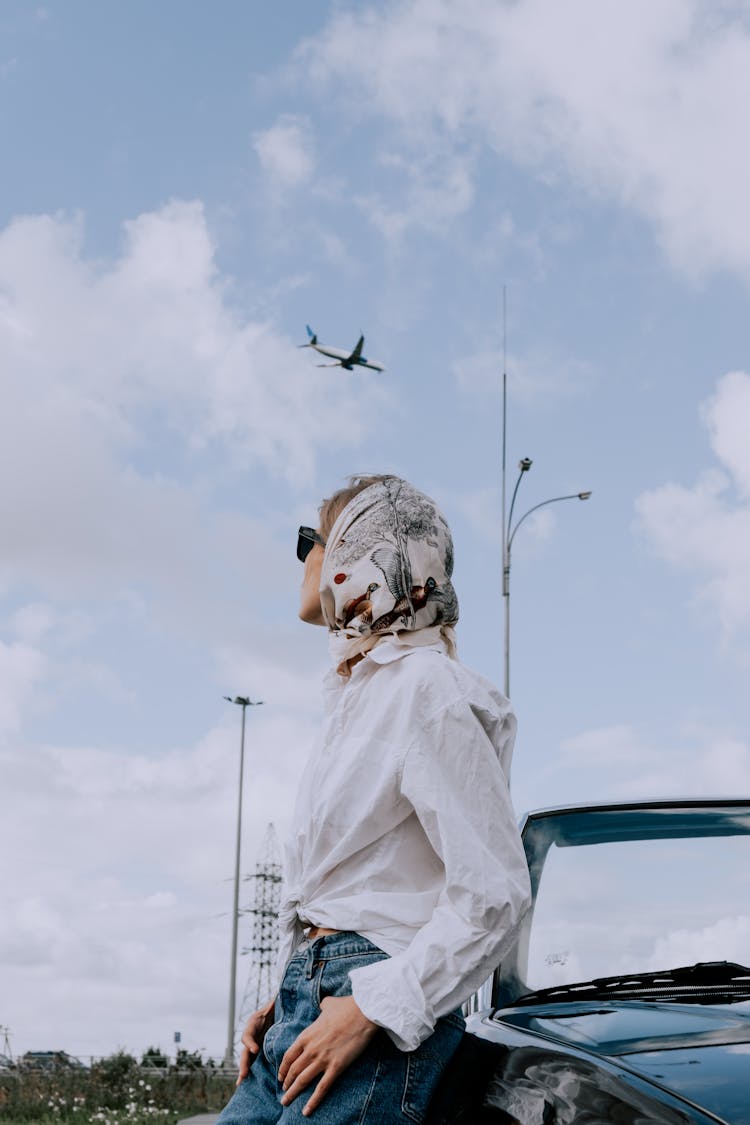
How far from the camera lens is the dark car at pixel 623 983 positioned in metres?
1.94

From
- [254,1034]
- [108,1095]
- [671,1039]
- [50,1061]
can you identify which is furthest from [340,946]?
[50,1061]

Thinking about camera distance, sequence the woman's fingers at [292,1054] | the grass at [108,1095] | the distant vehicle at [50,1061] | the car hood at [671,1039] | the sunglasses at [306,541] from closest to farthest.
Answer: the car hood at [671,1039]
the woman's fingers at [292,1054]
the sunglasses at [306,541]
the grass at [108,1095]
the distant vehicle at [50,1061]

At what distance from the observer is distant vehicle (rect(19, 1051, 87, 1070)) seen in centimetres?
1692

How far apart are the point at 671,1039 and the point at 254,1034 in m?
0.77

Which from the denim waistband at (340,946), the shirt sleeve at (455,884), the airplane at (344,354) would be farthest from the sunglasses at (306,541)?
the airplane at (344,354)

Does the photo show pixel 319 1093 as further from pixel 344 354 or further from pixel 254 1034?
pixel 344 354

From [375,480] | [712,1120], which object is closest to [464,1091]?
[712,1120]

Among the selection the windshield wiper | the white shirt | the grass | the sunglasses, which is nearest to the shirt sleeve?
the white shirt

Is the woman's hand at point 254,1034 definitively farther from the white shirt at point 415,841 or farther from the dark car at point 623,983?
the dark car at point 623,983

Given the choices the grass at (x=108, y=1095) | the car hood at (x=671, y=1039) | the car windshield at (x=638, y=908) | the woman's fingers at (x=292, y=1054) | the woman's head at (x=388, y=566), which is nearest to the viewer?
the car hood at (x=671, y=1039)

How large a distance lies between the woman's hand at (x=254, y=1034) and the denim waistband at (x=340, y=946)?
298 millimetres

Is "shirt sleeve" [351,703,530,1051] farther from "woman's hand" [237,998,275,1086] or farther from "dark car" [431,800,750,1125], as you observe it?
"woman's hand" [237,998,275,1086]

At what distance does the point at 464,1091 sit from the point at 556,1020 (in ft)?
1.74

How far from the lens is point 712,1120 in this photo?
69.3 inches
